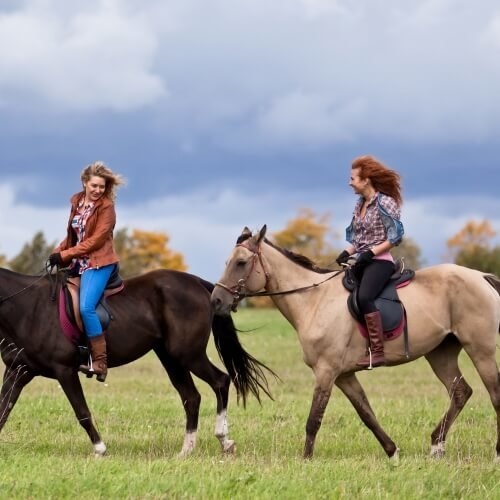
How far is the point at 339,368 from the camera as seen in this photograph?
29.3 ft

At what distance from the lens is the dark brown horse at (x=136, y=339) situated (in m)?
9.35

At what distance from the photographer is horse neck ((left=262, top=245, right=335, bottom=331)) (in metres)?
9.16

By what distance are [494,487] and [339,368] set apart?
2.01 metres

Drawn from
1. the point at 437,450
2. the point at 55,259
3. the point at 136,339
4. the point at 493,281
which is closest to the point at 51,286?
the point at 55,259

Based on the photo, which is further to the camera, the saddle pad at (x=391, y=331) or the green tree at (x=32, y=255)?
the green tree at (x=32, y=255)

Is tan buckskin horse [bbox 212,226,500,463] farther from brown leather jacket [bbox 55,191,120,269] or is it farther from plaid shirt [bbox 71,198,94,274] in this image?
plaid shirt [bbox 71,198,94,274]

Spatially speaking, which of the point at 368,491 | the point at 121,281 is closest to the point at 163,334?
the point at 121,281

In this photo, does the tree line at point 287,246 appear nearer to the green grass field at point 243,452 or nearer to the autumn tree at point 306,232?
the autumn tree at point 306,232

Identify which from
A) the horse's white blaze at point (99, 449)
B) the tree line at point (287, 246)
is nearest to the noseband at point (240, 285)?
the horse's white blaze at point (99, 449)

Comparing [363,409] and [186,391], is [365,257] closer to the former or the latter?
[363,409]

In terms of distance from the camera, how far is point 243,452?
9672mm

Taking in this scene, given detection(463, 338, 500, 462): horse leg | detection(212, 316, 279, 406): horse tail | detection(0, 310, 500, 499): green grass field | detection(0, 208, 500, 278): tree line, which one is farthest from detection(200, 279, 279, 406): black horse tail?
detection(0, 208, 500, 278): tree line

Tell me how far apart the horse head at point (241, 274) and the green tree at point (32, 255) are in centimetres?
7237

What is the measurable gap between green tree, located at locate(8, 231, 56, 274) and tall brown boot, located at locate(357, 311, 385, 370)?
72696mm
